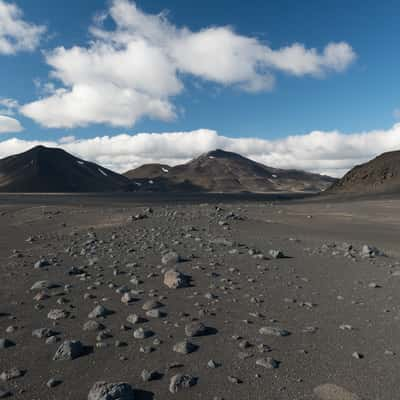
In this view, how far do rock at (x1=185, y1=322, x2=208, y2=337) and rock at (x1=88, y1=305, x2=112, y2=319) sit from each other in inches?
66.2

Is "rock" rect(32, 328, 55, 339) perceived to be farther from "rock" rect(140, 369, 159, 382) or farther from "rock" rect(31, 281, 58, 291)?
"rock" rect(31, 281, 58, 291)

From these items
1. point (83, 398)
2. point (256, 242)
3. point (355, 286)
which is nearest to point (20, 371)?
point (83, 398)

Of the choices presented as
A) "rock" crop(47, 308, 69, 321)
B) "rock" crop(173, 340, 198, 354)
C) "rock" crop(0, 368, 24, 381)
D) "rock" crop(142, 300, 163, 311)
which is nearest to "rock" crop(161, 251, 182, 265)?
"rock" crop(142, 300, 163, 311)

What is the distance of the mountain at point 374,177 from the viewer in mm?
85375

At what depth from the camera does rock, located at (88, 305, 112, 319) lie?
6.62m

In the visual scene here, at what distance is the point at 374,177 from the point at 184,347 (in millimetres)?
99229

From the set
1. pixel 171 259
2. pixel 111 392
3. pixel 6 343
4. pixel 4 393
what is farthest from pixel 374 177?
pixel 4 393

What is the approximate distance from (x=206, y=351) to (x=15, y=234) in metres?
16.4

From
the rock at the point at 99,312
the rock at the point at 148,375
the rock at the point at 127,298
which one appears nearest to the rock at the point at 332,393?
the rock at the point at 148,375

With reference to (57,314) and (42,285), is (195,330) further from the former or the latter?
(42,285)

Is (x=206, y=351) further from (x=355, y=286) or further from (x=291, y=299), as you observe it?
(x=355, y=286)

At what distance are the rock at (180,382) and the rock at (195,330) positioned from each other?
4.27 ft

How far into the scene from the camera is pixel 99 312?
6668 millimetres

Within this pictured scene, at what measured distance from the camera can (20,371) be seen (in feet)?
15.5
